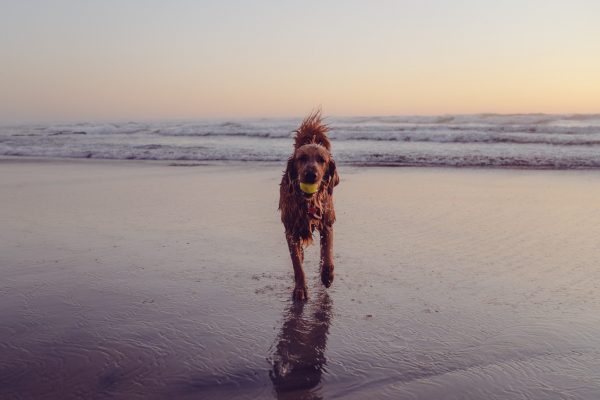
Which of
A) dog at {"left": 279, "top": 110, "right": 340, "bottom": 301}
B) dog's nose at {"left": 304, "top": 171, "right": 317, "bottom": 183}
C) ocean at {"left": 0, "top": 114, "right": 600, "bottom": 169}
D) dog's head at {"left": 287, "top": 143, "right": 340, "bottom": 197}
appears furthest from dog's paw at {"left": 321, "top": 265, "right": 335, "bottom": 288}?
ocean at {"left": 0, "top": 114, "right": 600, "bottom": 169}

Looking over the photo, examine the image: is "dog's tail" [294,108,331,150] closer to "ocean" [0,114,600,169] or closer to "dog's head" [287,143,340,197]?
"dog's head" [287,143,340,197]

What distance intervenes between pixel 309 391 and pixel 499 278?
2.77 meters

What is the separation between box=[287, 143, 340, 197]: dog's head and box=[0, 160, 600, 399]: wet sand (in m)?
0.96

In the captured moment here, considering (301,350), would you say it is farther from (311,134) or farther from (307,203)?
(311,134)

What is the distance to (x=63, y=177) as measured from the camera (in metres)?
12.6

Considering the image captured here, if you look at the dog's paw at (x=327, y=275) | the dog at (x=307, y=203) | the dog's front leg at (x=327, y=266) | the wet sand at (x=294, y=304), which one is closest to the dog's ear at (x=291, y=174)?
the dog at (x=307, y=203)

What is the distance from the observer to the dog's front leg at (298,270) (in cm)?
453

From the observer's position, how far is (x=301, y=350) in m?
3.51

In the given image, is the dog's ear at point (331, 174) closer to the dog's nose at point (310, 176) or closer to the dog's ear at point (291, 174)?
the dog's ear at point (291, 174)

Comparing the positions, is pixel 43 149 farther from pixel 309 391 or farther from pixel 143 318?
pixel 309 391

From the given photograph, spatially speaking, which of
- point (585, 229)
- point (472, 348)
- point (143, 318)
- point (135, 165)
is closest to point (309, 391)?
point (472, 348)

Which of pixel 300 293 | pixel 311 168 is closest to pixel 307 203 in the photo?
pixel 311 168

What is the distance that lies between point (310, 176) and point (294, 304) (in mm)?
1053

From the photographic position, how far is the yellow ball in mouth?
4359mm
